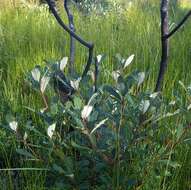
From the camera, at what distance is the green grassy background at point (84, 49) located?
182cm

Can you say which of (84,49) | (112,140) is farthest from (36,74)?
(84,49)

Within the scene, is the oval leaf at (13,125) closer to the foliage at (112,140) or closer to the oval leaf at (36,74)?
the foliage at (112,140)

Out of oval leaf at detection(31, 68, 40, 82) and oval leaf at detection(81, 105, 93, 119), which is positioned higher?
oval leaf at detection(31, 68, 40, 82)

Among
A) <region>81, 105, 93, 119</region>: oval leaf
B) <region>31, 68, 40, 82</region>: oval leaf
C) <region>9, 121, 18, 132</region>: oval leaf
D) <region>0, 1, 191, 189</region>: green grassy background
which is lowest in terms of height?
<region>0, 1, 191, 189</region>: green grassy background

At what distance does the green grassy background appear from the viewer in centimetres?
182

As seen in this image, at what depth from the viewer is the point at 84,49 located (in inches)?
101

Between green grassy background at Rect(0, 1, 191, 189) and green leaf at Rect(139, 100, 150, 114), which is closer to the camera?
green leaf at Rect(139, 100, 150, 114)

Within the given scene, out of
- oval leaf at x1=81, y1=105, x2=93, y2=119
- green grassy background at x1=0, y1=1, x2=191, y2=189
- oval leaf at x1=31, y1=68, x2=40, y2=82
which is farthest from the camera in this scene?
green grassy background at x1=0, y1=1, x2=191, y2=189

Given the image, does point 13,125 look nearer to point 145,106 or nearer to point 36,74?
point 36,74

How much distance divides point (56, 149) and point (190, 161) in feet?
1.51

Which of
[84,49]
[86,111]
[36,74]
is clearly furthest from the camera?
[84,49]

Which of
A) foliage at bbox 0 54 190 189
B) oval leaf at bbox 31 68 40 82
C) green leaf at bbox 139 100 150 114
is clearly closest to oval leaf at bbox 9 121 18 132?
foliage at bbox 0 54 190 189

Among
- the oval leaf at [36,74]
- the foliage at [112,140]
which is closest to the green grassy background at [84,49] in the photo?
the foliage at [112,140]

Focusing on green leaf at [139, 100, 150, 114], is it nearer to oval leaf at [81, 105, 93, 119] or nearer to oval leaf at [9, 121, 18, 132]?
oval leaf at [81, 105, 93, 119]
